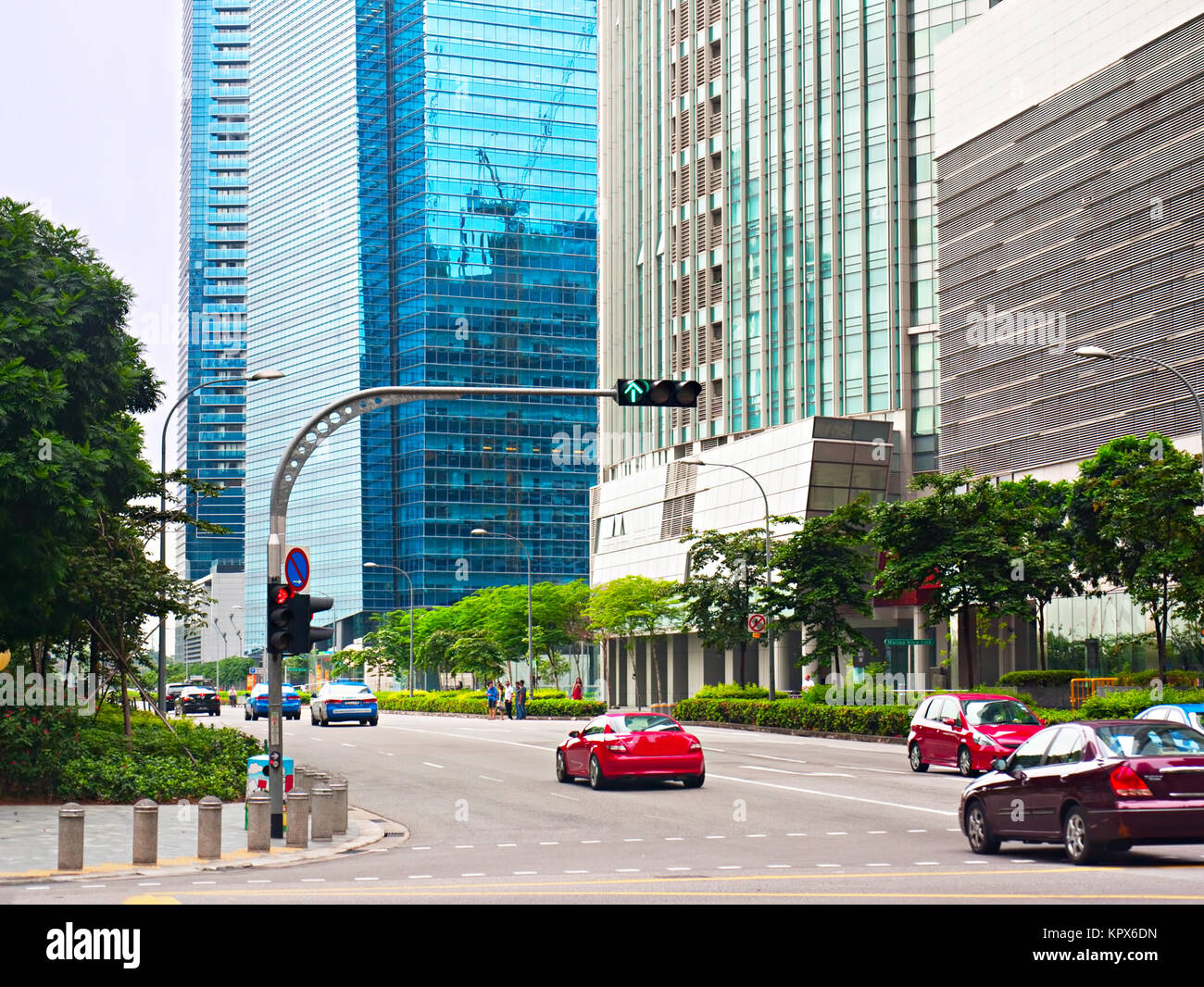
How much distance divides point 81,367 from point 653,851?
14.4 m

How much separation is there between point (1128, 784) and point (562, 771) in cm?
1532

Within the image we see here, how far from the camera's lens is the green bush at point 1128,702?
1297 inches

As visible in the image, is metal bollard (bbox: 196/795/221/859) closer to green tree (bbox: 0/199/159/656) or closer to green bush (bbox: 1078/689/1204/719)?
green tree (bbox: 0/199/159/656)

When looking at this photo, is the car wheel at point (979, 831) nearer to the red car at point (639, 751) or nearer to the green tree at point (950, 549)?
the red car at point (639, 751)

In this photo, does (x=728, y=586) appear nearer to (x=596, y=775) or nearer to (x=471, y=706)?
(x=596, y=775)

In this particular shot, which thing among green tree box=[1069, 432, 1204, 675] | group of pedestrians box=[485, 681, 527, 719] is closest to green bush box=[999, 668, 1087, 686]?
green tree box=[1069, 432, 1204, 675]

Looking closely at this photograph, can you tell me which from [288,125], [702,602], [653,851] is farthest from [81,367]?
[288,125]

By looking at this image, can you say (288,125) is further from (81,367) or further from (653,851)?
(653,851)

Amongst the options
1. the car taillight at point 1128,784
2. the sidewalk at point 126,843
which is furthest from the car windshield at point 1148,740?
the sidewalk at point 126,843

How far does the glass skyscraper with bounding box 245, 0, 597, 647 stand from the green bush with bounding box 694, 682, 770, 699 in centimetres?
11566

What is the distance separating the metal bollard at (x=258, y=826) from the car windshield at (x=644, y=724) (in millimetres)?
10023

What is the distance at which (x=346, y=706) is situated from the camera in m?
59.2

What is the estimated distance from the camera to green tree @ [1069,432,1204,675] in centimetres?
3653
